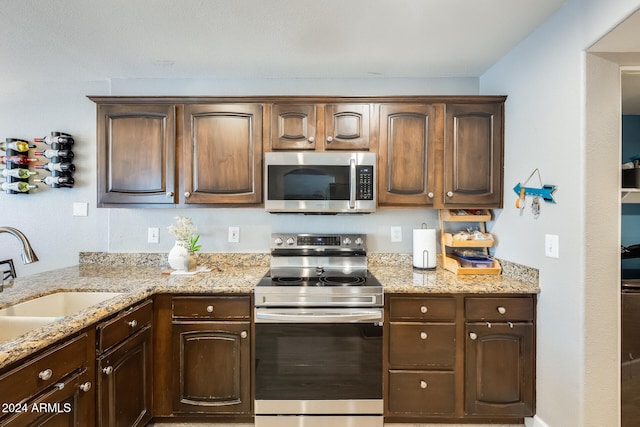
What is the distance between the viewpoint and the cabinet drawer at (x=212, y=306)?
6.49ft

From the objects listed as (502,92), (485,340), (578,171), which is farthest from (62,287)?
(502,92)

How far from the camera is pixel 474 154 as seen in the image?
229cm

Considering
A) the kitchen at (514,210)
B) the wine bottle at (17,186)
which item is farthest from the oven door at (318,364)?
the wine bottle at (17,186)

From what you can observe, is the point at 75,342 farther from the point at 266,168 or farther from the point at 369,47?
the point at 369,47

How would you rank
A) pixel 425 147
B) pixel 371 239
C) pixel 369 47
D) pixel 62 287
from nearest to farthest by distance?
1. pixel 62 287
2. pixel 369 47
3. pixel 425 147
4. pixel 371 239

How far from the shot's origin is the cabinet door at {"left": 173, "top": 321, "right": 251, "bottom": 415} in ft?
6.46

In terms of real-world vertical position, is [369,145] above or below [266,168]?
above

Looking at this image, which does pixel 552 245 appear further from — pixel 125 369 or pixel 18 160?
pixel 18 160

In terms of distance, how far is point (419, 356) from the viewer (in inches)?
77.5

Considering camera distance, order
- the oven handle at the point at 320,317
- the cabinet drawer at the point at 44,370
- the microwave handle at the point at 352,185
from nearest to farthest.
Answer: the cabinet drawer at the point at 44,370, the oven handle at the point at 320,317, the microwave handle at the point at 352,185

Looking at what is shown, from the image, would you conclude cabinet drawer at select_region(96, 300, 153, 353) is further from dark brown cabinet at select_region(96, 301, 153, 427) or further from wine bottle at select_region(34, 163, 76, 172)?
wine bottle at select_region(34, 163, 76, 172)

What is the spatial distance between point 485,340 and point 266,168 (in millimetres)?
1758

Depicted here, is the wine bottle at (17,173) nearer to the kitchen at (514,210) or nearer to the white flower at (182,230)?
the kitchen at (514,210)

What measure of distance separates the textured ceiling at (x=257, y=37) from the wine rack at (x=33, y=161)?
20.1 inches
